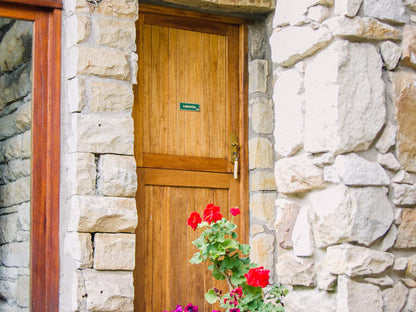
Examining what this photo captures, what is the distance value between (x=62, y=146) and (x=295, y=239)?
4.93ft

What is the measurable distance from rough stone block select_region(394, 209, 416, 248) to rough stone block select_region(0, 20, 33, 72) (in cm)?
233

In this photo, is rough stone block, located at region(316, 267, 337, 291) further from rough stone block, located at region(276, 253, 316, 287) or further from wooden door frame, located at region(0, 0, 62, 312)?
wooden door frame, located at region(0, 0, 62, 312)

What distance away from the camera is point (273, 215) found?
4574 millimetres

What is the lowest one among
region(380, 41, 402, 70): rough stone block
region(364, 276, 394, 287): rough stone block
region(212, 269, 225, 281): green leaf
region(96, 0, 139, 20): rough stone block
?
region(212, 269, 225, 281): green leaf

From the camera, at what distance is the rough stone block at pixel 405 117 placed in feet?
10.4

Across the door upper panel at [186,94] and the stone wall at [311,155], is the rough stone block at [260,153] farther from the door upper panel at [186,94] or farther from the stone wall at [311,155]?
the stone wall at [311,155]

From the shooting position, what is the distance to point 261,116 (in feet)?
15.2

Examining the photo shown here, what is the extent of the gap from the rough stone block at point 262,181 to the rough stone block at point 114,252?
1.11 m

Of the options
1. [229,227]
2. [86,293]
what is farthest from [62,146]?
[229,227]

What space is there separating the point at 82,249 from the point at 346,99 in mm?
1669

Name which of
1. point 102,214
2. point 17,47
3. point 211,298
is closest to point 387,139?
point 211,298

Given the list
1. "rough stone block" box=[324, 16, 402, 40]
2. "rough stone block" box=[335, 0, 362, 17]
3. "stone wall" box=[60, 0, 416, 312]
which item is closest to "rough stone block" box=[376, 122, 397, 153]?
"stone wall" box=[60, 0, 416, 312]

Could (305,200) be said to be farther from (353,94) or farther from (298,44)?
(298,44)

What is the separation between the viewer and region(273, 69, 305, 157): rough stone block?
130 inches
